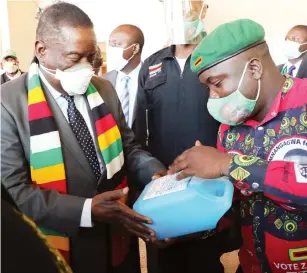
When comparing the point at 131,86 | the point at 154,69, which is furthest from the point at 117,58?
the point at 154,69

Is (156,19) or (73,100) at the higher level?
(156,19)

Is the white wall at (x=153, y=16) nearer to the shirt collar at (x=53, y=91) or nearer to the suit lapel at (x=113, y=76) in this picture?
the suit lapel at (x=113, y=76)

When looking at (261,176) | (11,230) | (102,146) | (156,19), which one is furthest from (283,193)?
(156,19)

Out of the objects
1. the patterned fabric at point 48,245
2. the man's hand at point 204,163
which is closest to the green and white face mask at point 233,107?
the man's hand at point 204,163

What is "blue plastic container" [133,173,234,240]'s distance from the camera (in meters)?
0.95

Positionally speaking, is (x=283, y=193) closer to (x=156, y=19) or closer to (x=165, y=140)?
(x=165, y=140)

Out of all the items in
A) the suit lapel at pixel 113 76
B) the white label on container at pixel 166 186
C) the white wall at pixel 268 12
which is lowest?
the white label on container at pixel 166 186

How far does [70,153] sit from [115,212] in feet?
0.81

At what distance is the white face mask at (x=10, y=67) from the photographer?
4543 mm

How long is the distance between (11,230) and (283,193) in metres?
0.70

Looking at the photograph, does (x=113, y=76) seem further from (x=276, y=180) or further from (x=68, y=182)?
(x=276, y=180)

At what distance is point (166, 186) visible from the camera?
104 centimetres

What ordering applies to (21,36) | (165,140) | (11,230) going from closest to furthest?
(11,230) → (165,140) → (21,36)

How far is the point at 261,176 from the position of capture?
933 millimetres
